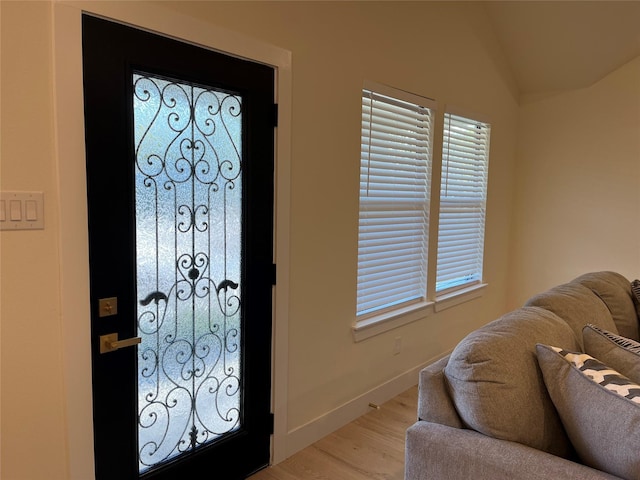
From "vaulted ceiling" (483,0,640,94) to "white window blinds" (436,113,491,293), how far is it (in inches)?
30.1

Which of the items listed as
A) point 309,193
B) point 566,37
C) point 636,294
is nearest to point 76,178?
point 309,193

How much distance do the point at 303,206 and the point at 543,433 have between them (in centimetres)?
155

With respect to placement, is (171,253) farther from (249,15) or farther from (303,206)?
(249,15)

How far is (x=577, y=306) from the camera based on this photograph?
2127mm

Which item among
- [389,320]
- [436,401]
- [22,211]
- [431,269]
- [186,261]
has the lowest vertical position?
[389,320]

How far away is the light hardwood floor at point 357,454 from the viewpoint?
7.95 feet

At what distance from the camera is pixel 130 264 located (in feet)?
5.93

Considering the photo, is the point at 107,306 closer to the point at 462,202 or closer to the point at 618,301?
the point at 618,301

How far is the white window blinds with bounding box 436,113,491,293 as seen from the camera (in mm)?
3750

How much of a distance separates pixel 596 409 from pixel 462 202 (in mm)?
2858

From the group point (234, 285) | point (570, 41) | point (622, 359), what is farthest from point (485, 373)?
point (570, 41)

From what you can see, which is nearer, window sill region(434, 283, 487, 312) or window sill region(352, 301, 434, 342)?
window sill region(352, 301, 434, 342)

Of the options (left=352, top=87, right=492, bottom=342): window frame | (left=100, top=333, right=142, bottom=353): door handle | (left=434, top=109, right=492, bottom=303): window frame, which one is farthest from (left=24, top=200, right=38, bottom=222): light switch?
(left=434, top=109, right=492, bottom=303): window frame

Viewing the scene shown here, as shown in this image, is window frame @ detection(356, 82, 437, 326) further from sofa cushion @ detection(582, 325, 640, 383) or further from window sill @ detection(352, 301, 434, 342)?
sofa cushion @ detection(582, 325, 640, 383)
